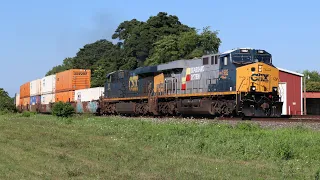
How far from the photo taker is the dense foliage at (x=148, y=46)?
54250mm

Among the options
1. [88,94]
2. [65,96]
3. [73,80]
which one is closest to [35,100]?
[65,96]

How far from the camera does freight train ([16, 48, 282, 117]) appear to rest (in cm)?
1855

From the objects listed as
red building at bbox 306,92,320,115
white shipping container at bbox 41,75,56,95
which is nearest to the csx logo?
red building at bbox 306,92,320,115

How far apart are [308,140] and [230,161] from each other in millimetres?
2725

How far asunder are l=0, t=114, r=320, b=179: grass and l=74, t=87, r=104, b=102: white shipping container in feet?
73.6

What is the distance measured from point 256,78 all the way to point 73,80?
2345cm

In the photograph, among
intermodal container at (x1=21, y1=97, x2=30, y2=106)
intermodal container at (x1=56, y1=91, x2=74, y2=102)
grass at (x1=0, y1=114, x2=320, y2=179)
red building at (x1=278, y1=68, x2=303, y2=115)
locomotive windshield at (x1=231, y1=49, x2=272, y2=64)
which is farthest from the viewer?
intermodal container at (x1=21, y1=97, x2=30, y2=106)

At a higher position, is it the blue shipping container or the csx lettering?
the csx lettering

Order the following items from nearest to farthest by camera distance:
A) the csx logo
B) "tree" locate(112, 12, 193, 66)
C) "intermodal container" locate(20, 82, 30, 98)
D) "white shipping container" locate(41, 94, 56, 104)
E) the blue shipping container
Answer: the csx logo → "white shipping container" locate(41, 94, 56, 104) → the blue shipping container → "intermodal container" locate(20, 82, 30, 98) → "tree" locate(112, 12, 193, 66)

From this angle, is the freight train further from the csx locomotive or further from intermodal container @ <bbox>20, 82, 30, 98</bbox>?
intermodal container @ <bbox>20, 82, 30, 98</bbox>

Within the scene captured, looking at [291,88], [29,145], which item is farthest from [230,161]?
[291,88]

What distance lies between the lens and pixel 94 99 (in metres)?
35.7

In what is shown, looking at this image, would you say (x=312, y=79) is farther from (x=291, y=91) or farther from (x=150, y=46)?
(x=291, y=91)

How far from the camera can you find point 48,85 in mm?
44469
